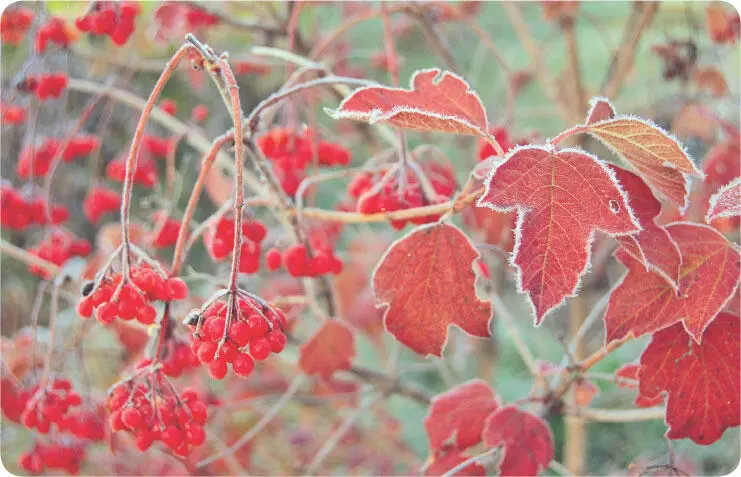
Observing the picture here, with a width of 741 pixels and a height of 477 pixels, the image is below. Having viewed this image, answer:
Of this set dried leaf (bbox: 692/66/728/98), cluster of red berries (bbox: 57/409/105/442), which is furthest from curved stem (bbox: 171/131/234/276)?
dried leaf (bbox: 692/66/728/98)

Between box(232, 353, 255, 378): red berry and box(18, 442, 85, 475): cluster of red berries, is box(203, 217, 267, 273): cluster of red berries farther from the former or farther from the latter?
box(18, 442, 85, 475): cluster of red berries

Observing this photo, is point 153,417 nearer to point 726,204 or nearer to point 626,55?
point 726,204

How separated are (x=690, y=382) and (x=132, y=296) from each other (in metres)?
0.61

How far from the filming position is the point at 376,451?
6.74 ft

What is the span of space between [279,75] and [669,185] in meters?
2.30

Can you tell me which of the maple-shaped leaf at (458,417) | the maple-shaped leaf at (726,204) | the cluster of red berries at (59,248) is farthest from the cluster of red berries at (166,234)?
the maple-shaped leaf at (726,204)

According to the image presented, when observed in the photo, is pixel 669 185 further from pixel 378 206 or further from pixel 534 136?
pixel 534 136

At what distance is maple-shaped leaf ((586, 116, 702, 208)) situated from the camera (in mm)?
670

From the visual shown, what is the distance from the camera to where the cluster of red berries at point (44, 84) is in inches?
49.0

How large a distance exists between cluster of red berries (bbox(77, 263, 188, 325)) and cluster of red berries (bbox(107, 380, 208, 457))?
8 cm

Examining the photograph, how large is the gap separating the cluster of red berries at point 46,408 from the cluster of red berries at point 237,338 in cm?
46

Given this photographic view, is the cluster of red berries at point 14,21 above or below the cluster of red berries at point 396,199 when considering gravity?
above

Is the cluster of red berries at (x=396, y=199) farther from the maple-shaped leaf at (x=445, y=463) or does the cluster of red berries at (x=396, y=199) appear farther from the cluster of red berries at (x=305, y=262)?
the maple-shaped leaf at (x=445, y=463)

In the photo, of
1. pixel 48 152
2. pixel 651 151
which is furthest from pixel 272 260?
pixel 48 152
